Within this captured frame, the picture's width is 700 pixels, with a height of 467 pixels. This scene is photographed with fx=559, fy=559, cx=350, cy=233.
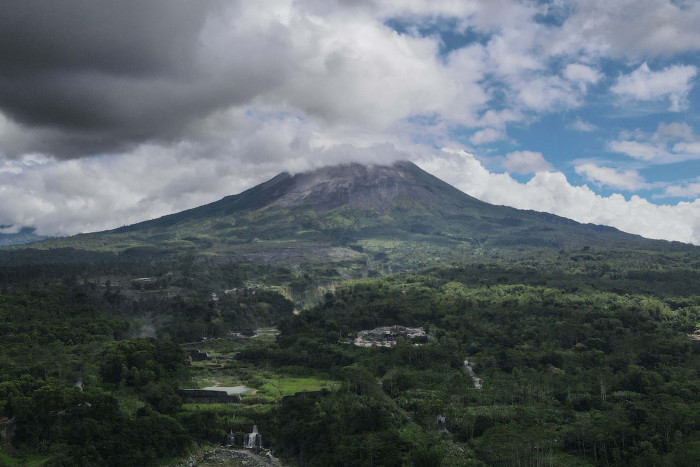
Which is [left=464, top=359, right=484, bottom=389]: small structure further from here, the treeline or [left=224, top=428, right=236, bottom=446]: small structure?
[left=224, top=428, right=236, bottom=446]: small structure

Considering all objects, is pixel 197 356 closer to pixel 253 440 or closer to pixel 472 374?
pixel 253 440

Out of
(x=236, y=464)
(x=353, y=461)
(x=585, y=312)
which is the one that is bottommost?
(x=236, y=464)

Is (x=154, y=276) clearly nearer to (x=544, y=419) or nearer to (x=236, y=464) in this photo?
(x=236, y=464)

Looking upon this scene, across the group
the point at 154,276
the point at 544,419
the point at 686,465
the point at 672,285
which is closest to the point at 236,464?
the point at 544,419

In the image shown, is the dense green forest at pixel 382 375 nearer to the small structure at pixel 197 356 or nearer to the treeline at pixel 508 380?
the treeline at pixel 508 380

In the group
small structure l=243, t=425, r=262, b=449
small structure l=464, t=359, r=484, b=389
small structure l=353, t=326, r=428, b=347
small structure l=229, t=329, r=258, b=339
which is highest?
small structure l=353, t=326, r=428, b=347

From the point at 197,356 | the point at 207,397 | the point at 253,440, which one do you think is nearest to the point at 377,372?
the point at 253,440

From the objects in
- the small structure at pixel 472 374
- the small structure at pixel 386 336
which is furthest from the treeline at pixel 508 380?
the small structure at pixel 386 336

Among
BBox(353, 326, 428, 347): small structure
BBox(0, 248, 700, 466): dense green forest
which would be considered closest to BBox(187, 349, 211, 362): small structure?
BBox(0, 248, 700, 466): dense green forest

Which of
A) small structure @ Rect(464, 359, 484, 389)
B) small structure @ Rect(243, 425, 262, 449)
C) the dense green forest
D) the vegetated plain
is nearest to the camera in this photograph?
the dense green forest
